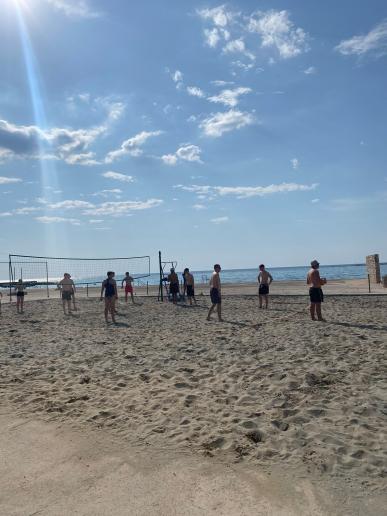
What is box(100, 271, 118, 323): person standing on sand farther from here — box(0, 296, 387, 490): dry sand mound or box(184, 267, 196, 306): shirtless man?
box(184, 267, 196, 306): shirtless man

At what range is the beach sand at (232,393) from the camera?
11.1 feet

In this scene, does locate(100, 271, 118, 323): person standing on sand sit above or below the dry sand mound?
above

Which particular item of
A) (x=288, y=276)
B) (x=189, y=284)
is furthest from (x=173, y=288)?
(x=288, y=276)

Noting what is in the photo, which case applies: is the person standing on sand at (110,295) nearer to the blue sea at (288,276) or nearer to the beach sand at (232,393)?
the beach sand at (232,393)

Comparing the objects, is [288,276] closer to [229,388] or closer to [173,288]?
[173,288]

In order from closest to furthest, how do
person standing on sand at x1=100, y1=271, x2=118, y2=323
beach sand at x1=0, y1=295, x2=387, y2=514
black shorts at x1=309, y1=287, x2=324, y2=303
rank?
beach sand at x1=0, y1=295, x2=387, y2=514, black shorts at x1=309, y1=287, x2=324, y2=303, person standing on sand at x1=100, y1=271, x2=118, y2=323

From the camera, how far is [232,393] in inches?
193

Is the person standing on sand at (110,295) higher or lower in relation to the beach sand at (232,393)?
higher

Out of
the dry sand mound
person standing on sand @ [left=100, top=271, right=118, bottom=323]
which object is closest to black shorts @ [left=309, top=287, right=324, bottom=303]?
the dry sand mound

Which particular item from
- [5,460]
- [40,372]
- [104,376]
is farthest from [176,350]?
[5,460]

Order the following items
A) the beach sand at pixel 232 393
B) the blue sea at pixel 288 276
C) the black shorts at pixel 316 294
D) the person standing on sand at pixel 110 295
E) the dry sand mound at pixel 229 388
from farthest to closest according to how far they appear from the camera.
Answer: the blue sea at pixel 288 276
the person standing on sand at pixel 110 295
the black shorts at pixel 316 294
the dry sand mound at pixel 229 388
the beach sand at pixel 232 393

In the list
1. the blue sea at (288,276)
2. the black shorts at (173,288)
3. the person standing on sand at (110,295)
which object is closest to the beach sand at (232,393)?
the person standing on sand at (110,295)

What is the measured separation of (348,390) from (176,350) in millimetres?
3301

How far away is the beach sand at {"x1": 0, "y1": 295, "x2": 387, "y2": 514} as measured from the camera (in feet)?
11.1
